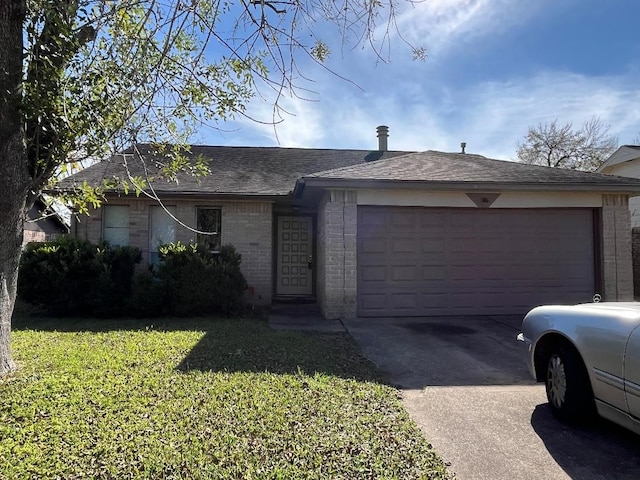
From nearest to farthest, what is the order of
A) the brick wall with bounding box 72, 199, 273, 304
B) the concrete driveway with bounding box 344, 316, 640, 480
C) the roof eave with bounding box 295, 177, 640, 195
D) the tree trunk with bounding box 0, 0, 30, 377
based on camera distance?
the concrete driveway with bounding box 344, 316, 640, 480, the tree trunk with bounding box 0, 0, 30, 377, the roof eave with bounding box 295, 177, 640, 195, the brick wall with bounding box 72, 199, 273, 304

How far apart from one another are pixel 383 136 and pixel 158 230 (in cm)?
859

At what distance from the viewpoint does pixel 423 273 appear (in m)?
9.26

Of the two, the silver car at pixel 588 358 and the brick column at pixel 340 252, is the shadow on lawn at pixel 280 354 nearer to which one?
the brick column at pixel 340 252

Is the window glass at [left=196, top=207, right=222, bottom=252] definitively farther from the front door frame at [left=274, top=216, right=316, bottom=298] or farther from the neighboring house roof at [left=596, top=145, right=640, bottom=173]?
Result: the neighboring house roof at [left=596, top=145, right=640, bottom=173]

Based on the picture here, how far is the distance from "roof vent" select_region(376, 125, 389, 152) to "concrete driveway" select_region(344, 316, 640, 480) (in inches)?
379

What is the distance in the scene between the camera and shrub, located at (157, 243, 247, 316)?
9062 millimetres

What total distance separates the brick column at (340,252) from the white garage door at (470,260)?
0.29m

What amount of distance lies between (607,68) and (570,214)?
16.0 ft

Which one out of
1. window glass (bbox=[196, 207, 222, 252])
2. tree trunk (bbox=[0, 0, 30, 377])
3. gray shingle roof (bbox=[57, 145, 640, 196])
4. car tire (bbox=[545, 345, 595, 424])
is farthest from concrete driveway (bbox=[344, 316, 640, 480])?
window glass (bbox=[196, 207, 222, 252])

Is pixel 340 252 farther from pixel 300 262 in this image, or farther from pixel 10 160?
pixel 10 160

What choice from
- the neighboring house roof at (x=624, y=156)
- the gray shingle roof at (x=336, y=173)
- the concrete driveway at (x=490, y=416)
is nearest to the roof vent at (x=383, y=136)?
the gray shingle roof at (x=336, y=173)

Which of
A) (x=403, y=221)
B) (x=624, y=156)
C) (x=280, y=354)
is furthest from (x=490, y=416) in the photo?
(x=624, y=156)

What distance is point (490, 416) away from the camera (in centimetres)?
396

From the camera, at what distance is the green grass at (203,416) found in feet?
9.73
